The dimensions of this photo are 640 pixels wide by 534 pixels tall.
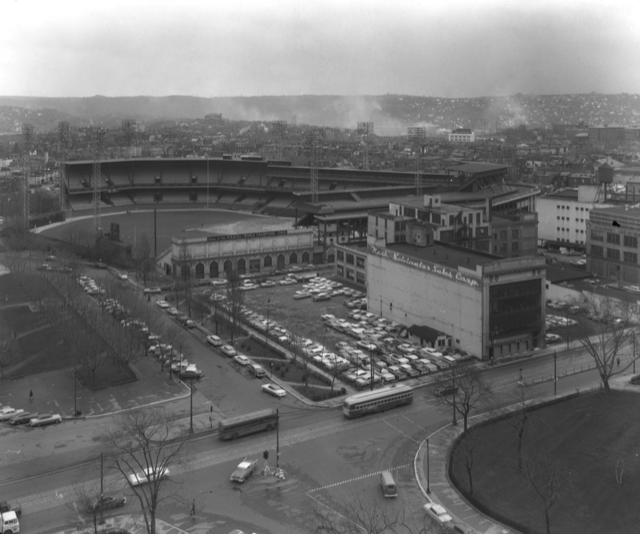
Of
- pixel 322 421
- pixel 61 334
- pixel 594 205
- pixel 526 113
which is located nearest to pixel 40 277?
pixel 61 334

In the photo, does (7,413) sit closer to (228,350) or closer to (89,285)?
(228,350)

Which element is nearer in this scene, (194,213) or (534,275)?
(534,275)

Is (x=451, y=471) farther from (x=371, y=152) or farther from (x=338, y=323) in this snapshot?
(x=371, y=152)

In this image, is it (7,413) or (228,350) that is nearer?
(7,413)

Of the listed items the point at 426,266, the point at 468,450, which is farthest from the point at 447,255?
the point at 468,450

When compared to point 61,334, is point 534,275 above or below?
above

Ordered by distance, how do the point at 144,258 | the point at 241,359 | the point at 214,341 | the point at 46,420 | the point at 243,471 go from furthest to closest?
the point at 144,258 → the point at 214,341 → the point at 241,359 → the point at 46,420 → the point at 243,471
